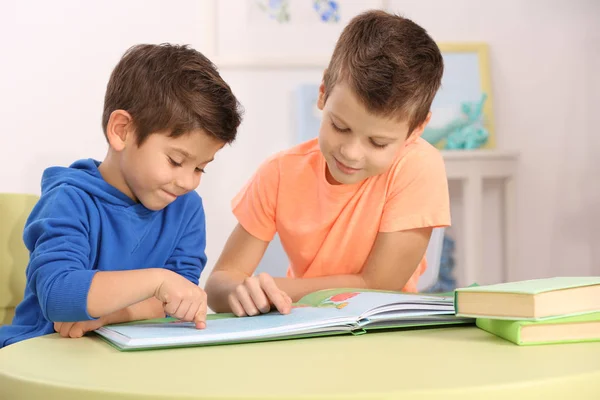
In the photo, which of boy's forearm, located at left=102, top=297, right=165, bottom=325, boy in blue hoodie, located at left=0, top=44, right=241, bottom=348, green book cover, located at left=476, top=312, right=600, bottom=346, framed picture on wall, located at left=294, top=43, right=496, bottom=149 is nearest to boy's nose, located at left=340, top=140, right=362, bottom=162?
boy in blue hoodie, located at left=0, top=44, right=241, bottom=348

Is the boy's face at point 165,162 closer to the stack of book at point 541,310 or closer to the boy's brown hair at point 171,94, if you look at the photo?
the boy's brown hair at point 171,94

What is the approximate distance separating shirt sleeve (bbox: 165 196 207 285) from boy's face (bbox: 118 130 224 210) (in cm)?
13

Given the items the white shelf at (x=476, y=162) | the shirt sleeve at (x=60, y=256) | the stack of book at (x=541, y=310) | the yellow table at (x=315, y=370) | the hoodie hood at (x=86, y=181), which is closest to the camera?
the yellow table at (x=315, y=370)

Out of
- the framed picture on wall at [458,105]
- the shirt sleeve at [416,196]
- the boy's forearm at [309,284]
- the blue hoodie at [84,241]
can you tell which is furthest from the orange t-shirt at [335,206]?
the framed picture on wall at [458,105]

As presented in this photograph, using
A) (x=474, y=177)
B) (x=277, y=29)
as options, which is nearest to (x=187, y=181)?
(x=474, y=177)

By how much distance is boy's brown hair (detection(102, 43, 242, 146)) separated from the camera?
1.21 metres

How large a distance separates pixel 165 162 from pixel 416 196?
52 centimetres

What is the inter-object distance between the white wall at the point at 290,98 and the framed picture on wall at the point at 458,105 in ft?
0.23

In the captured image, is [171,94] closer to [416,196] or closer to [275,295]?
Result: [275,295]

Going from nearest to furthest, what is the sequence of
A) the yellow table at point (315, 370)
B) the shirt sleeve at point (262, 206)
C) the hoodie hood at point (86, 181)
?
1. the yellow table at point (315, 370)
2. the hoodie hood at point (86, 181)
3. the shirt sleeve at point (262, 206)

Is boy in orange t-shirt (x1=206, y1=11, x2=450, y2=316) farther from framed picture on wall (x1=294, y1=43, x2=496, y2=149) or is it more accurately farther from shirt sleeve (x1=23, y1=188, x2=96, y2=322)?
framed picture on wall (x1=294, y1=43, x2=496, y2=149)

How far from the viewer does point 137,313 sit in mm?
1124

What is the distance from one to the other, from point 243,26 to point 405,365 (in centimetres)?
259

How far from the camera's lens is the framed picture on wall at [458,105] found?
3.08m
